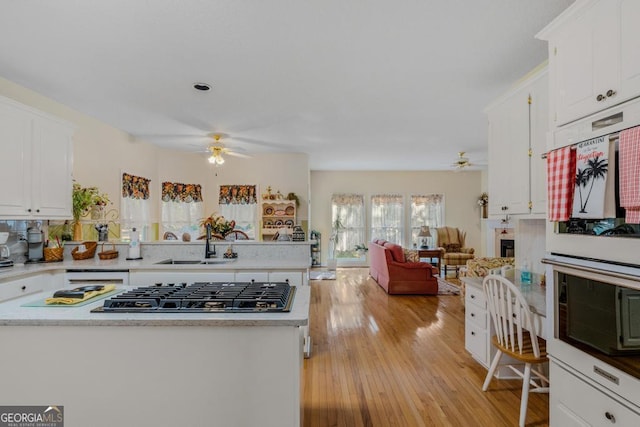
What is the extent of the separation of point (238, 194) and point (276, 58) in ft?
13.6

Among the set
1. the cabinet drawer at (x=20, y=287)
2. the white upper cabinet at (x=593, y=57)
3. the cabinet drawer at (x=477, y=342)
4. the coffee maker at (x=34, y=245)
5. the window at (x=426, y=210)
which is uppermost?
the white upper cabinet at (x=593, y=57)

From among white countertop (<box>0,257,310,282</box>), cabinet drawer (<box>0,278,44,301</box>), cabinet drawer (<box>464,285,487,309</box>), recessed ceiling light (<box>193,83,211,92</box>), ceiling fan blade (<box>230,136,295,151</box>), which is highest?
recessed ceiling light (<box>193,83,211,92</box>)

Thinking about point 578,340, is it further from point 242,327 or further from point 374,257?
point 374,257

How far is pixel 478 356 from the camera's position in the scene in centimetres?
293

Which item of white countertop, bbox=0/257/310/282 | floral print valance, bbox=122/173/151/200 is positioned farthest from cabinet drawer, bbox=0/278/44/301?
floral print valance, bbox=122/173/151/200

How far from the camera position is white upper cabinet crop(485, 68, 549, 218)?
2.32 m

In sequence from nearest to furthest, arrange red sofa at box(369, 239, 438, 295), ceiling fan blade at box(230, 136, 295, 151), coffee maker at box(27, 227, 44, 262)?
1. coffee maker at box(27, 227, 44, 262)
2. ceiling fan blade at box(230, 136, 295, 151)
3. red sofa at box(369, 239, 438, 295)

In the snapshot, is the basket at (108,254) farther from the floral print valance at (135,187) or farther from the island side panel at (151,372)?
the island side panel at (151,372)

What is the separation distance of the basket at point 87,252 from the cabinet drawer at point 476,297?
3.99 metres

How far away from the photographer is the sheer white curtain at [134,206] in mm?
4918

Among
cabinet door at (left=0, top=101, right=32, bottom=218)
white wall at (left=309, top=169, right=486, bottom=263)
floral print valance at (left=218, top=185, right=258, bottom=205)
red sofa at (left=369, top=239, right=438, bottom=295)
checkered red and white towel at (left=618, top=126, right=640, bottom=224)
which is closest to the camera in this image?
checkered red and white towel at (left=618, top=126, right=640, bottom=224)

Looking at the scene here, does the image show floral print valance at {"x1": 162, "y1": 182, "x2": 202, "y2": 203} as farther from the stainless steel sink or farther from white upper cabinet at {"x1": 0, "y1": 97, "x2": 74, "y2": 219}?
the stainless steel sink

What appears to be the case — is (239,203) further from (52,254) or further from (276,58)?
(276,58)

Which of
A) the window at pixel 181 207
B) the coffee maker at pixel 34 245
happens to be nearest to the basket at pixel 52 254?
the coffee maker at pixel 34 245
